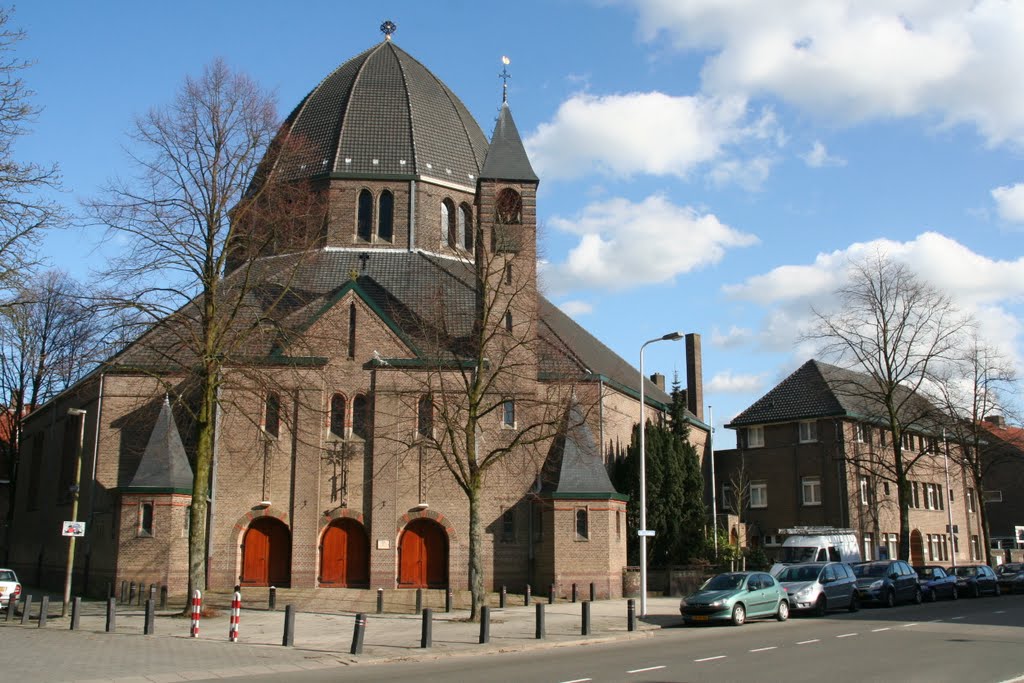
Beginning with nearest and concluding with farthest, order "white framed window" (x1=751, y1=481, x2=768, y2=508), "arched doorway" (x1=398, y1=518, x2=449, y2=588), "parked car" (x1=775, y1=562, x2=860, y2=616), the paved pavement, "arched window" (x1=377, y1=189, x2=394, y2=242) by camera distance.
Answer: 1. the paved pavement
2. "parked car" (x1=775, y1=562, x2=860, y2=616)
3. "arched doorway" (x1=398, y1=518, x2=449, y2=588)
4. "arched window" (x1=377, y1=189, x2=394, y2=242)
5. "white framed window" (x1=751, y1=481, x2=768, y2=508)

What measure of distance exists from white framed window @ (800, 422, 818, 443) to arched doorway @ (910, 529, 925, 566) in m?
8.57

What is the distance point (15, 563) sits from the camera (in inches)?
1809

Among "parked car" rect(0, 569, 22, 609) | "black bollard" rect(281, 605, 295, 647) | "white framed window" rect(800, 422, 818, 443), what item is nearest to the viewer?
"black bollard" rect(281, 605, 295, 647)

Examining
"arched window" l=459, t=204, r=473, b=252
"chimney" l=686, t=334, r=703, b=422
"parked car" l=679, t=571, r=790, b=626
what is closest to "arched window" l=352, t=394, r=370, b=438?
"arched window" l=459, t=204, r=473, b=252

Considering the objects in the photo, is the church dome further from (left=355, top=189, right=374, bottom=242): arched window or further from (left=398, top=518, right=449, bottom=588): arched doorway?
(left=398, top=518, right=449, bottom=588): arched doorway

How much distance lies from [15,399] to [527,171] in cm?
3355

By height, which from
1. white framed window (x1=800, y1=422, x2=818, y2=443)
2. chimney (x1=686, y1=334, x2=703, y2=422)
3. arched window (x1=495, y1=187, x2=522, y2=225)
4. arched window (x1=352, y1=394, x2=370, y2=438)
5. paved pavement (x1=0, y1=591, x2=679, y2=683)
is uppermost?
arched window (x1=495, y1=187, x2=522, y2=225)

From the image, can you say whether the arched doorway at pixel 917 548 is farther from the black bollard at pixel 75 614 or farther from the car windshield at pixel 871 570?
the black bollard at pixel 75 614

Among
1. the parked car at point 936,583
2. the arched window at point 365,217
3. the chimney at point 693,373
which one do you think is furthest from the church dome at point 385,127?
the parked car at point 936,583

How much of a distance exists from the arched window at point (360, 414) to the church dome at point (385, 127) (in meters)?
12.6

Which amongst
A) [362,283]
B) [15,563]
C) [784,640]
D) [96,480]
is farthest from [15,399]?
[784,640]

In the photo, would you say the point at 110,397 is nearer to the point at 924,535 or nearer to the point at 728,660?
the point at 728,660

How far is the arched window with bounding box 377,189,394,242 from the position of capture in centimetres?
4241

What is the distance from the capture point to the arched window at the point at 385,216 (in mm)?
42406
